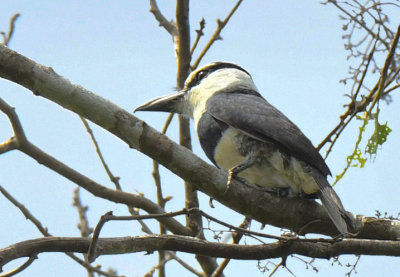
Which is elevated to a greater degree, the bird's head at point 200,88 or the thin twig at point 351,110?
the bird's head at point 200,88

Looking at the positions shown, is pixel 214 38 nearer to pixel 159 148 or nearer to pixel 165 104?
pixel 165 104

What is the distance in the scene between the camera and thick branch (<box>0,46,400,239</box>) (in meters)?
2.42

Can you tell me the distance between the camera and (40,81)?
243 centimetres

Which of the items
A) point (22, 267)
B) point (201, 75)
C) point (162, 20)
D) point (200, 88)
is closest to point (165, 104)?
point (200, 88)

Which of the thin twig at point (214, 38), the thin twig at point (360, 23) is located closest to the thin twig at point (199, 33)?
the thin twig at point (214, 38)

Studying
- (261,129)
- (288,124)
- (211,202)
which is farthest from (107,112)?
(288,124)

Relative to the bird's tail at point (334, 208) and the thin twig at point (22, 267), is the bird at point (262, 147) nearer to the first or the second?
the bird's tail at point (334, 208)

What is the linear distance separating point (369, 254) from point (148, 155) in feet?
3.17

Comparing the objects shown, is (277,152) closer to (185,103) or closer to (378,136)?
(378,136)

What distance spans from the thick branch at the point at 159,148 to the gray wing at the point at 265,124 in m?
0.34

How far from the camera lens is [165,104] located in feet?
13.0

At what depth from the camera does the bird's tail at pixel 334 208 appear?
291 centimetres

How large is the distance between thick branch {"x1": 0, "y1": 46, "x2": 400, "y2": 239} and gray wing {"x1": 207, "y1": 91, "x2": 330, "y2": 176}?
345 mm

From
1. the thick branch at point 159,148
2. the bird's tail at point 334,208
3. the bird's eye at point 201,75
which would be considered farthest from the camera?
the bird's eye at point 201,75
